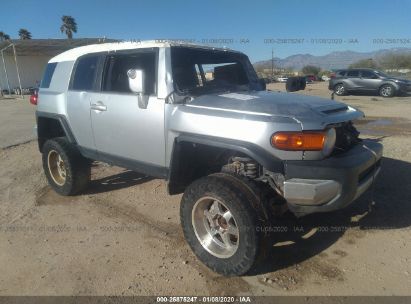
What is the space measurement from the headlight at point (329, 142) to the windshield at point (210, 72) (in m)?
1.42

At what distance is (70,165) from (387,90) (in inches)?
765

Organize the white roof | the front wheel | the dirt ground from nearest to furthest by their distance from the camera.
→ 1. the front wheel
2. the dirt ground
3. the white roof

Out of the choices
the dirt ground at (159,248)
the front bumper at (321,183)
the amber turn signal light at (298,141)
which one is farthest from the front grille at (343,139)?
the dirt ground at (159,248)

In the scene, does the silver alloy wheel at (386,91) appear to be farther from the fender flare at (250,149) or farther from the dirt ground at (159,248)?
the fender flare at (250,149)

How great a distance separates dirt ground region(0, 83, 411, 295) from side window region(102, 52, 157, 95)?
161 centimetres

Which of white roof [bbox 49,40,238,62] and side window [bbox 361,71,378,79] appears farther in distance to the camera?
side window [bbox 361,71,378,79]

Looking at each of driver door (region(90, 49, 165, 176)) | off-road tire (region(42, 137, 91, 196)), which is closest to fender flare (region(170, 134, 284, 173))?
driver door (region(90, 49, 165, 176))

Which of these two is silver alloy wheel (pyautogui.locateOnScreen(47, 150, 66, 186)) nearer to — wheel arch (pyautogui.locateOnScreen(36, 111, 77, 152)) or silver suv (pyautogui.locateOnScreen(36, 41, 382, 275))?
wheel arch (pyautogui.locateOnScreen(36, 111, 77, 152))

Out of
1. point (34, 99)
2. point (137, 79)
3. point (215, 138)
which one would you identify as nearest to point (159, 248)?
point (215, 138)

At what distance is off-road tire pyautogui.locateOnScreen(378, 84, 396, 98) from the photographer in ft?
64.5

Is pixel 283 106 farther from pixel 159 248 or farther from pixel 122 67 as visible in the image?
pixel 122 67

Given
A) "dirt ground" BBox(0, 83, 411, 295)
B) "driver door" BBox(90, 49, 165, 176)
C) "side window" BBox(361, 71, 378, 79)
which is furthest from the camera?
"side window" BBox(361, 71, 378, 79)

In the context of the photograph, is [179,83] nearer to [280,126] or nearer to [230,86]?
[230,86]

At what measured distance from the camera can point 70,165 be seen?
4.90 metres
